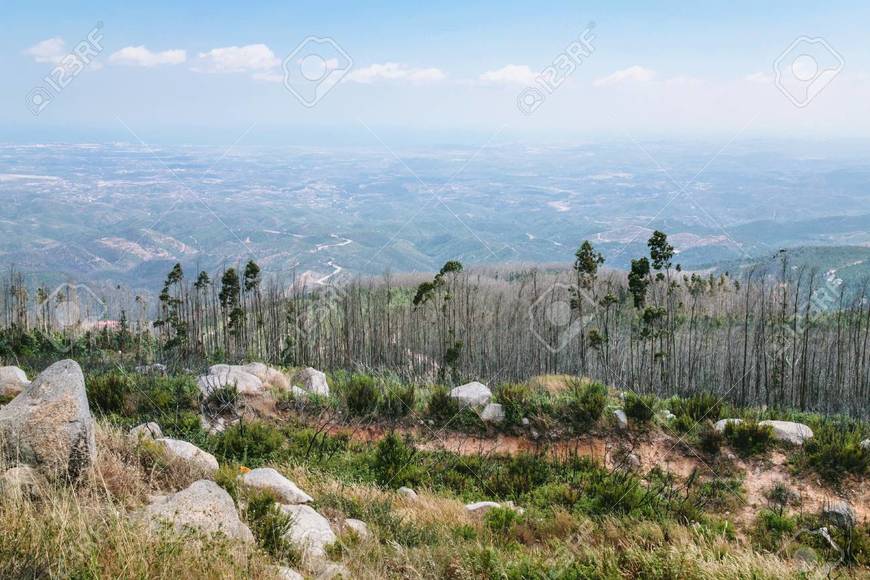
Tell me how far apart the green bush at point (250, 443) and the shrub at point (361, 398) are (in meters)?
1.59

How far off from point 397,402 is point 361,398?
21.7 inches

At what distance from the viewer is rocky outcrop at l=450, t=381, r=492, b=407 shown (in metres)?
9.22

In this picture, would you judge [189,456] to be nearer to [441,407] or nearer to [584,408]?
[441,407]

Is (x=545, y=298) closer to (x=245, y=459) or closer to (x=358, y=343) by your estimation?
(x=358, y=343)

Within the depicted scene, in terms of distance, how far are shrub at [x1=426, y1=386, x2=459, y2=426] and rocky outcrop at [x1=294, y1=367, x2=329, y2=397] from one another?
1.67m

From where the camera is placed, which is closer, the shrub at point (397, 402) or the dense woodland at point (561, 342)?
the shrub at point (397, 402)

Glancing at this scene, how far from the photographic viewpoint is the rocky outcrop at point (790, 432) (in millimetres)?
7746

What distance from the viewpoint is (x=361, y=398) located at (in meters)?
9.27

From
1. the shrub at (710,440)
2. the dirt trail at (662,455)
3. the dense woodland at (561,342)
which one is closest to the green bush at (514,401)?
the dirt trail at (662,455)

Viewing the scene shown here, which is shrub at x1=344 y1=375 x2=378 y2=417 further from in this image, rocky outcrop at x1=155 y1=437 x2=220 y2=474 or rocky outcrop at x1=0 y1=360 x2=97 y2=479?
rocky outcrop at x1=0 y1=360 x2=97 y2=479

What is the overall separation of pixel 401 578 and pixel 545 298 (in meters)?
12.5

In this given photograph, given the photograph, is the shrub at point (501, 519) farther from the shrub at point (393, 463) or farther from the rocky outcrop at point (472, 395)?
the rocky outcrop at point (472, 395)

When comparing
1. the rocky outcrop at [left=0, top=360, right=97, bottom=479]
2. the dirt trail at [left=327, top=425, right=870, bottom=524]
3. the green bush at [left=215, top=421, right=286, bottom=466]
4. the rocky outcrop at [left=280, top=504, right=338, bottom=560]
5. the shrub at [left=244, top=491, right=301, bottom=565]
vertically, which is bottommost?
the dirt trail at [left=327, top=425, right=870, bottom=524]

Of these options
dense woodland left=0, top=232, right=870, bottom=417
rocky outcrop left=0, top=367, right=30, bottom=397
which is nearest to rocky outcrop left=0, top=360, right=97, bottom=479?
rocky outcrop left=0, top=367, right=30, bottom=397
